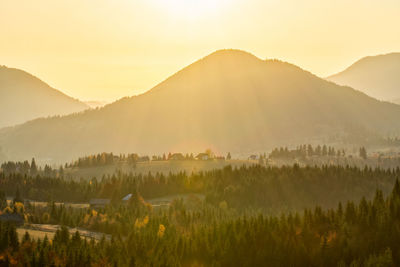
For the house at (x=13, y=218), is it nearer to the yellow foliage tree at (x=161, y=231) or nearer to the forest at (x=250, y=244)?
the forest at (x=250, y=244)

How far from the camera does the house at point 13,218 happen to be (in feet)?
566

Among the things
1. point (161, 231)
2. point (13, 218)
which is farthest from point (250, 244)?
point (13, 218)

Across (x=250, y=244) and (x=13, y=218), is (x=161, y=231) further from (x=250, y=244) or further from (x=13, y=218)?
(x=13, y=218)

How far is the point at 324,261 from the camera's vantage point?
16038cm

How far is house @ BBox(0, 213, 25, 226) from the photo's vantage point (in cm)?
17262

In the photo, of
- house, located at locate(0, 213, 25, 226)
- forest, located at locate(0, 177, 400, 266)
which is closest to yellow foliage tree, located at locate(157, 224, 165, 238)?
forest, located at locate(0, 177, 400, 266)

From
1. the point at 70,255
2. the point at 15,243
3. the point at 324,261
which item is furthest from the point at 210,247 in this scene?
the point at 15,243

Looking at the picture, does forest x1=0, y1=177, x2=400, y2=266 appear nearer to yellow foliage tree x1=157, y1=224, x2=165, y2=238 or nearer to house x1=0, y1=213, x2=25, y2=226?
yellow foliage tree x1=157, y1=224, x2=165, y2=238

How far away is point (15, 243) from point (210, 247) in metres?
50.2

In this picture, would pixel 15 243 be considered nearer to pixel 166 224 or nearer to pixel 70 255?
pixel 70 255

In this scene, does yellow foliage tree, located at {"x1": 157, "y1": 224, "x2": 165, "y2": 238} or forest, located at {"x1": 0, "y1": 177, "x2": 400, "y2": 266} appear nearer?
forest, located at {"x1": 0, "y1": 177, "x2": 400, "y2": 266}

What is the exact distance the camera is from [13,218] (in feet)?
577

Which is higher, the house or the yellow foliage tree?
the house

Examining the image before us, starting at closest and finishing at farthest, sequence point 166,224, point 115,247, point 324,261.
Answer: point 115,247
point 324,261
point 166,224
